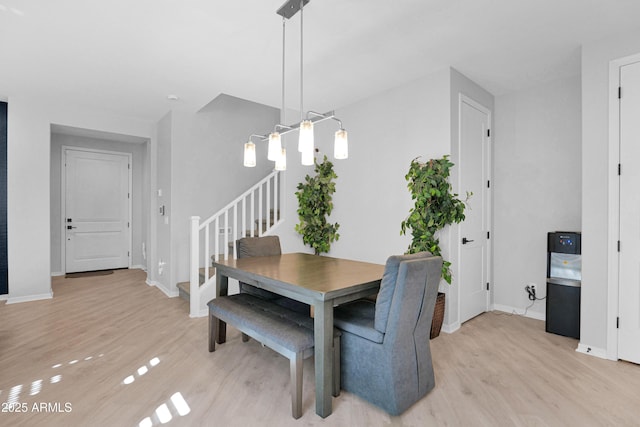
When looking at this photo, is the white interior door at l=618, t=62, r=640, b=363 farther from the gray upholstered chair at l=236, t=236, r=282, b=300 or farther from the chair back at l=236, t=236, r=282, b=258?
the chair back at l=236, t=236, r=282, b=258

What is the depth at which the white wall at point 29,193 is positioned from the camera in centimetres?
404

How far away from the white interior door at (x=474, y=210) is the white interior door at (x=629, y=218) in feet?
3.91

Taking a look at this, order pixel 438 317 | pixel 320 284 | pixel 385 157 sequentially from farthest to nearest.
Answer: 1. pixel 385 157
2. pixel 438 317
3. pixel 320 284

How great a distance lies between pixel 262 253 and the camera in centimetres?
319

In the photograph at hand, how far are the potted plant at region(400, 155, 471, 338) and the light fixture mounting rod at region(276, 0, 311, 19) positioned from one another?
5.74 ft

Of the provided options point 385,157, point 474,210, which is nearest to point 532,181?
point 474,210

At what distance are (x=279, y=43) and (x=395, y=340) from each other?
2408mm

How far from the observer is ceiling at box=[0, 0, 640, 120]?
7.35 feet

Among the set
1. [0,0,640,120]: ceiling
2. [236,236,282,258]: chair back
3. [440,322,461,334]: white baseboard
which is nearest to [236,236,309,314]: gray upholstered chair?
[236,236,282,258]: chair back

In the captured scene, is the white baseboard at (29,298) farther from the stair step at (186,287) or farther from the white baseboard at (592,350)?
the white baseboard at (592,350)

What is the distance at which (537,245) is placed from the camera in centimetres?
360

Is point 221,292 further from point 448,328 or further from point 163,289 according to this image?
point 163,289

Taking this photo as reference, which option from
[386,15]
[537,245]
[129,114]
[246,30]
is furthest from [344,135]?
[129,114]

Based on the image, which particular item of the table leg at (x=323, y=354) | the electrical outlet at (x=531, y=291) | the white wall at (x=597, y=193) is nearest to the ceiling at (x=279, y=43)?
the white wall at (x=597, y=193)
